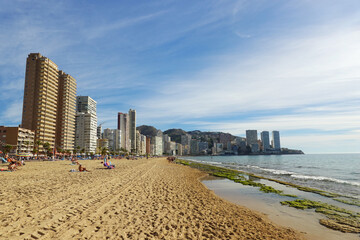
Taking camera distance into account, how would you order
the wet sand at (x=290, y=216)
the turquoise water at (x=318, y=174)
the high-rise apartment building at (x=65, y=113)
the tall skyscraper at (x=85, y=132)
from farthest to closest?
1. the tall skyscraper at (x=85, y=132)
2. the high-rise apartment building at (x=65, y=113)
3. the turquoise water at (x=318, y=174)
4. the wet sand at (x=290, y=216)

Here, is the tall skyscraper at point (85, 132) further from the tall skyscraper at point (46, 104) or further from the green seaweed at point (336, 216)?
the green seaweed at point (336, 216)

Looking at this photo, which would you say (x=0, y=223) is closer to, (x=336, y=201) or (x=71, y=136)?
(x=336, y=201)

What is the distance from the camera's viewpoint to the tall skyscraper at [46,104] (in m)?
92.6

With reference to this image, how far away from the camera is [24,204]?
348 inches

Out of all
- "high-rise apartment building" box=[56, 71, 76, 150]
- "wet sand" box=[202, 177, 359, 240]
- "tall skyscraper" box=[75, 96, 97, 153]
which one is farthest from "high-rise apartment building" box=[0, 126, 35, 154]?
"wet sand" box=[202, 177, 359, 240]

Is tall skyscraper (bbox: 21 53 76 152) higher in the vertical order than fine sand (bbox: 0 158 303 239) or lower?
higher

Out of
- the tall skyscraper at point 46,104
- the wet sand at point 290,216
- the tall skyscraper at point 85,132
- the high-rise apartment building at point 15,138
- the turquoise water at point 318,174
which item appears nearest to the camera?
the wet sand at point 290,216

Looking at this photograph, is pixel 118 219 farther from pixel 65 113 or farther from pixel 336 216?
pixel 65 113

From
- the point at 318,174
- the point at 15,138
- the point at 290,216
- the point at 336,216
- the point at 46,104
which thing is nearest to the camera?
the point at 290,216

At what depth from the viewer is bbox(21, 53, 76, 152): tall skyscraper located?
92.6m

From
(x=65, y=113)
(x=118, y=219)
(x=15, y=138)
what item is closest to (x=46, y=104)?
(x=65, y=113)

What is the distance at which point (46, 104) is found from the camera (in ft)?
314

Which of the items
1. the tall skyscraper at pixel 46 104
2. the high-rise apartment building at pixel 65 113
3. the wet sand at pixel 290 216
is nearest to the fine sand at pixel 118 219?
the wet sand at pixel 290 216

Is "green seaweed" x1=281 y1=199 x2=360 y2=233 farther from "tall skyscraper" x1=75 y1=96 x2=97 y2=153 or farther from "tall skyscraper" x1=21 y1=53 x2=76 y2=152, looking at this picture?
"tall skyscraper" x1=75 y1=96 x2=97 y2=153
